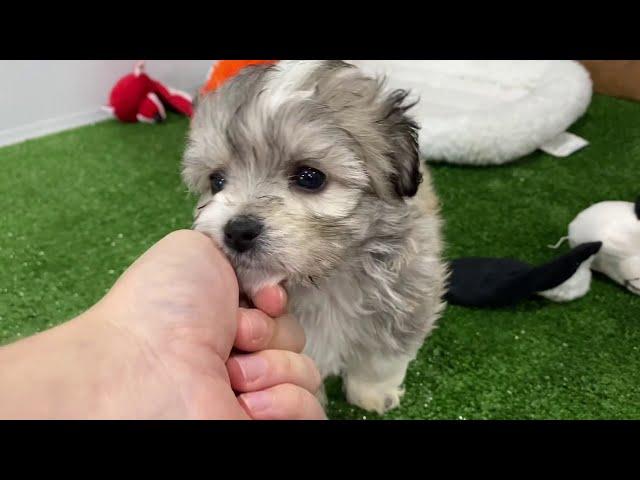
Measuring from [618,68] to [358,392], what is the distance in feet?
10.2

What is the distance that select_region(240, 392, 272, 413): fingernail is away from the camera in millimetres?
1258

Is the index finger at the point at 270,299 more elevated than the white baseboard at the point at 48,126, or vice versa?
the index finger at the point at 270,299

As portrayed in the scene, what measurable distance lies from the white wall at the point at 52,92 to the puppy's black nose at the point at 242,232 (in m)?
2.90

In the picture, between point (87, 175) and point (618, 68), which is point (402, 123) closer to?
point (87, 175)

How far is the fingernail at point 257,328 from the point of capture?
1.35 meters

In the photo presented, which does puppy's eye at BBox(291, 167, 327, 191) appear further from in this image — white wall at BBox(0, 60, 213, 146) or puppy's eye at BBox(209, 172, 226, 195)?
white wall at BBox(0, 60, 213, 146)

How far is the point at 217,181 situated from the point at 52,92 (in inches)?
108

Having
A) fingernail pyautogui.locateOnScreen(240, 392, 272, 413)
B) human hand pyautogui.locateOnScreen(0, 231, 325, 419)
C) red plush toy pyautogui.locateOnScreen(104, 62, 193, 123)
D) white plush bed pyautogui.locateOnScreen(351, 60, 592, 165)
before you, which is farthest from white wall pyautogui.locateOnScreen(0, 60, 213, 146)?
fingernail pyautogui.locateOnScreen(240, 392, 272, 413)

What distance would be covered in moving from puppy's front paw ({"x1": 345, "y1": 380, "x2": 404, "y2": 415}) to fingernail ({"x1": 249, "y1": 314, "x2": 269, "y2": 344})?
52 centimetres

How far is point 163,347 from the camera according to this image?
1146mm

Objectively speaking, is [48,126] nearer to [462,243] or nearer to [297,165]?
[462,243]

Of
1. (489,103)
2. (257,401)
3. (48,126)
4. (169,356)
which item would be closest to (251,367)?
(257,401)

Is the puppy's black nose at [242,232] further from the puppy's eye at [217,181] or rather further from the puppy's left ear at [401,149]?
the puppy's left ear at [401,149]

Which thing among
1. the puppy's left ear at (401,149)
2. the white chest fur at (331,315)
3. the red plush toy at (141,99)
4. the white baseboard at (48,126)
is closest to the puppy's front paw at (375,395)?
the white chest fur at (331,315)
